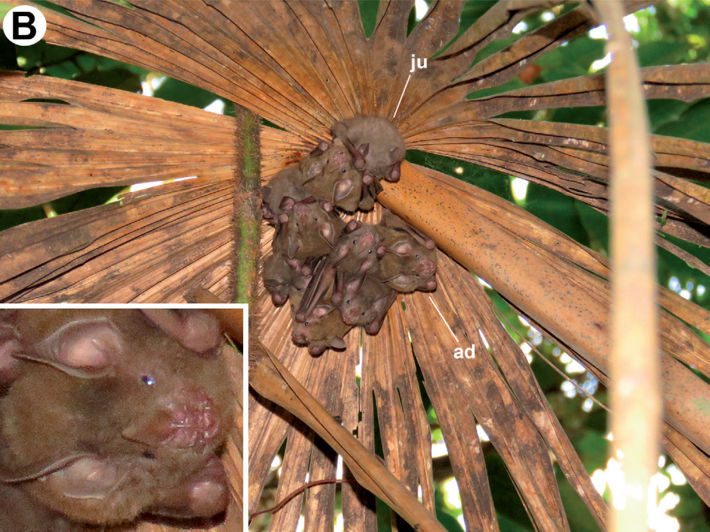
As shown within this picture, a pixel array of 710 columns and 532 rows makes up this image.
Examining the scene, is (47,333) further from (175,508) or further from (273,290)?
(273,290)

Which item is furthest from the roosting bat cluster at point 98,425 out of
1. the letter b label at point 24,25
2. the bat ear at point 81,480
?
the letter b label at point 24,25

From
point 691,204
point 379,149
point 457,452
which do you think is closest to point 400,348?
point 457,452

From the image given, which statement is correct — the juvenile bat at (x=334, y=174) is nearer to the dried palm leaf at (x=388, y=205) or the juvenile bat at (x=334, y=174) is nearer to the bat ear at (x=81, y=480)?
the dried palm leaf at (x=388, y=205)

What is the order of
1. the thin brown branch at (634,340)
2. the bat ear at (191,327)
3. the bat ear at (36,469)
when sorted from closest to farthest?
1. the thin brown branch at (634,340)
2. the bat ear at (36,469)
3. the bat ear at (191,327)

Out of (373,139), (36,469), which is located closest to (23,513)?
(36,469)

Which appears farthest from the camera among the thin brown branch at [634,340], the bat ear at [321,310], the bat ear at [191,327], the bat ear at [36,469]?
the bat ear at [321,310]
